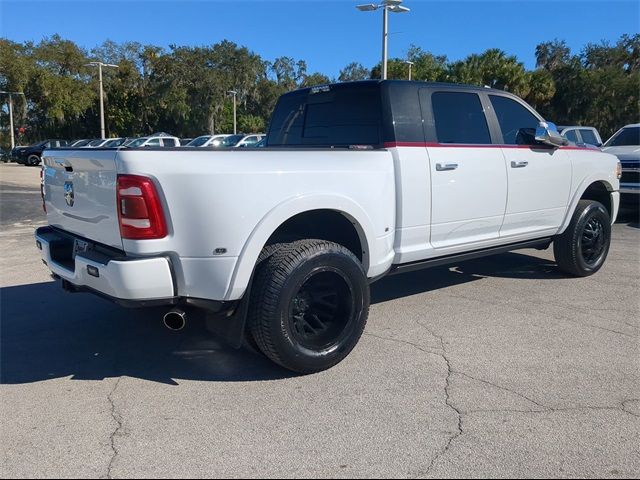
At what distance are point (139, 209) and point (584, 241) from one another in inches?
202

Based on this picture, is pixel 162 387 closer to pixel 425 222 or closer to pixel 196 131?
pixel 425 222

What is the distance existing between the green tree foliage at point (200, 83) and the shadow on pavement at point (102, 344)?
116 feet

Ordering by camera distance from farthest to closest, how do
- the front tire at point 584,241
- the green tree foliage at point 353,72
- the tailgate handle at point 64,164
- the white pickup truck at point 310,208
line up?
the green tree foliage at point 353,72 → the front tire at point 584,241 → the tailgate handle at point 64,164 → the white pickup truck at point 310,208

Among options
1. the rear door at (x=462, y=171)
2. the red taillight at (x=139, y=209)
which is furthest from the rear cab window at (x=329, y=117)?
the red taillight at (x=139, y=209)

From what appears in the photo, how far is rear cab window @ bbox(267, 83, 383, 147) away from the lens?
454 centimetres

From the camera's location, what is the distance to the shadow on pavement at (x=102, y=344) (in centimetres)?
390

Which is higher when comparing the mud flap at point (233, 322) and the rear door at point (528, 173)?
the rear door at point (528, 173)

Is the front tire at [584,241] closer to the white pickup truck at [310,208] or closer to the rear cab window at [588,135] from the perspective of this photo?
the white pickup truck at [310,208]

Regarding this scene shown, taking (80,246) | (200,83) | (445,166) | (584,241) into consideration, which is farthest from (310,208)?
(200,83)

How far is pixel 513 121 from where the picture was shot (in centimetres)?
542

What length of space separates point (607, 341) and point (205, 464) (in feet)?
11.0

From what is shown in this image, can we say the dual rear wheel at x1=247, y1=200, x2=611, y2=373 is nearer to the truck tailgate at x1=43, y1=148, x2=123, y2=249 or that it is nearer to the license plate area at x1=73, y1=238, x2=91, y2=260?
the truck tailgate at x1=43, y1=148, x2=123, y2=249

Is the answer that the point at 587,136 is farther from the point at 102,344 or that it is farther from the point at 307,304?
the point at 102,344

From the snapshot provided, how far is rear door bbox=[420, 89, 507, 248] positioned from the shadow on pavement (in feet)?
3.88
